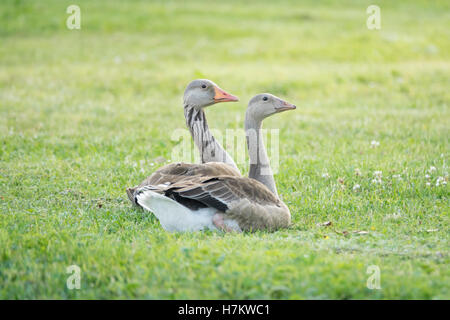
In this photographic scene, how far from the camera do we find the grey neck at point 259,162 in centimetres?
710

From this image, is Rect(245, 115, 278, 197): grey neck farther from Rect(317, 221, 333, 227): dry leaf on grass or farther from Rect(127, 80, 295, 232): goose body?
Rect(317, 221, 333, 227): dry leaf on grass

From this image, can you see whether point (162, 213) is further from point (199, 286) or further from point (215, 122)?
point (215, 122)

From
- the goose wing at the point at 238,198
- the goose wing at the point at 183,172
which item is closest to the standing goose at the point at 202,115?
the goose wing at the point at 183,172

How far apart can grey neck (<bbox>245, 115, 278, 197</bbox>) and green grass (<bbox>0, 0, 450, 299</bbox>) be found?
0.56 meters

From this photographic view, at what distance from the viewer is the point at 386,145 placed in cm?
1065

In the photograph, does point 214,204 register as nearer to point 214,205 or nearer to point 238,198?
point 214,205

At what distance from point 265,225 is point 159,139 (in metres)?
5.23

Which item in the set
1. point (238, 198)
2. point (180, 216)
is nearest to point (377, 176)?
point (238, 198)

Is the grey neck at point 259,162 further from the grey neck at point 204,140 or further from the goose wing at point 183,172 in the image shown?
the grey neck at point 204,140

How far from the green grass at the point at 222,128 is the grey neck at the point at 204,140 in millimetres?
1110

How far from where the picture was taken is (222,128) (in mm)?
12219

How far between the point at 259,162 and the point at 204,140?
1.20m

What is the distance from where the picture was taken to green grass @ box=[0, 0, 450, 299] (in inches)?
200

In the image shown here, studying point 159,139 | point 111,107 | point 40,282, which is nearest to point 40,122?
point 111,107
